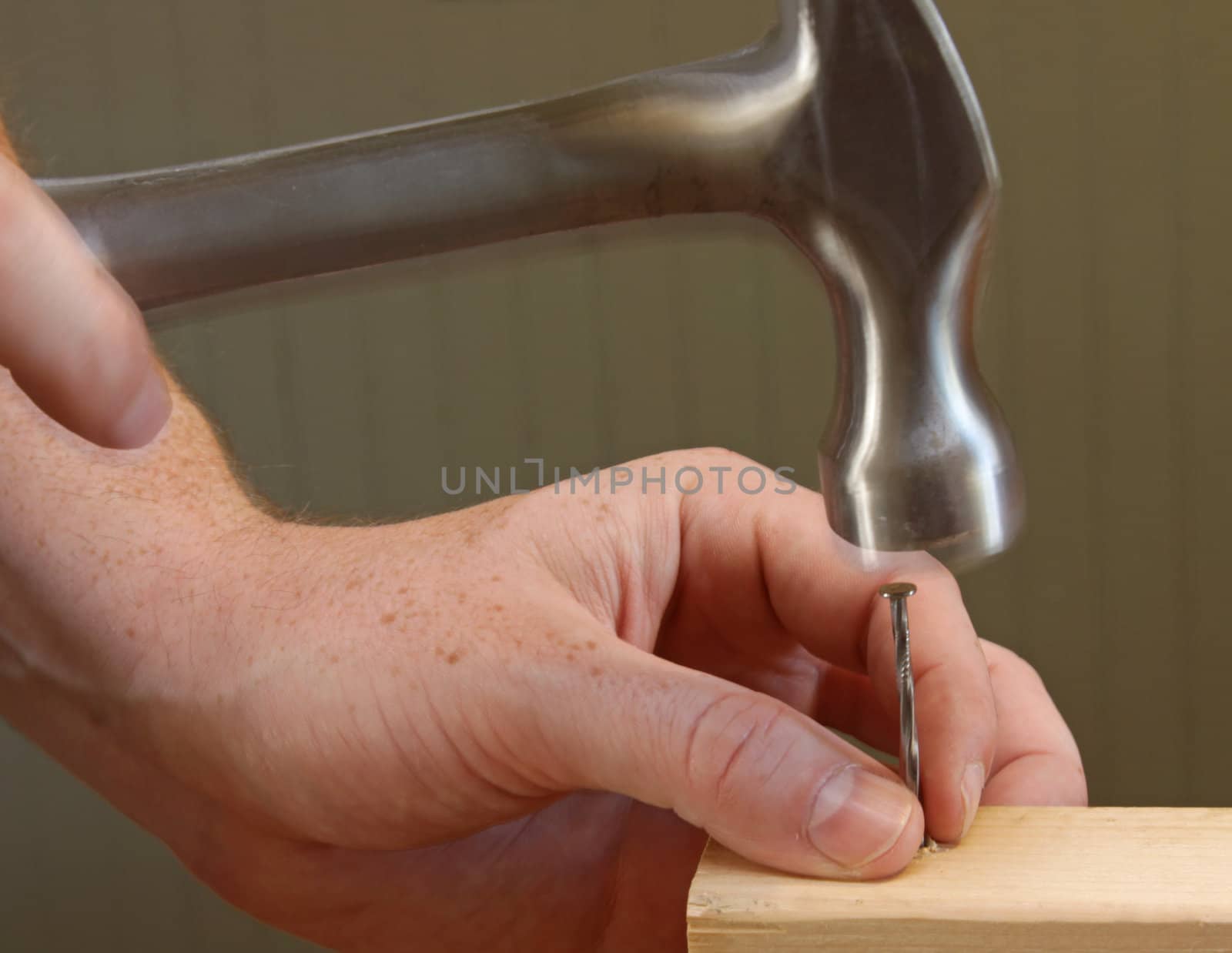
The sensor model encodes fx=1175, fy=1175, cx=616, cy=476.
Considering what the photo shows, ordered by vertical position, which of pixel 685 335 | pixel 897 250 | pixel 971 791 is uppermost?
pixel 897 250

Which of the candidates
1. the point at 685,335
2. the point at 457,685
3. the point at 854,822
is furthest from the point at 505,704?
the point at 685,335

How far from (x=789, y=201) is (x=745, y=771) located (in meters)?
0.16

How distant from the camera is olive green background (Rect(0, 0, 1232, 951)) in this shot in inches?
36.1

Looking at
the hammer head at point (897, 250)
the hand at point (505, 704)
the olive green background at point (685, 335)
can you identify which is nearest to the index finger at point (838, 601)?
the hand at point (505, 704)

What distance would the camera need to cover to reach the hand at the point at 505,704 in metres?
0.36

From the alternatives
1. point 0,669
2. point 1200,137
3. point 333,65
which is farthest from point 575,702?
point 1200,137

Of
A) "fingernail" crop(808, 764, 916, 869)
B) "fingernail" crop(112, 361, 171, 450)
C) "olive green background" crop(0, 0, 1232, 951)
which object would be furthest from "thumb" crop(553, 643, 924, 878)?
"olive green background" crop(0, 0, 1232, 951)

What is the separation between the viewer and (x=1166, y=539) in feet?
3.20

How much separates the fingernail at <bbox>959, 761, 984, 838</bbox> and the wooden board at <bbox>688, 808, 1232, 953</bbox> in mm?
18

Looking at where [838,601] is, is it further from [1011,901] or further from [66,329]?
[66,329]

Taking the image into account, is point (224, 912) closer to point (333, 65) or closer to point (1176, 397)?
point (333, 65)

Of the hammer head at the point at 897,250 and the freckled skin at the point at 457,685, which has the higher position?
the hammer head at the point at 897,250

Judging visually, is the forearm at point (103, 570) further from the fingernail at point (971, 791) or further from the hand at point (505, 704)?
the fingernail at point (971, 791)

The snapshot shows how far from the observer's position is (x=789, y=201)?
0.29 meters
